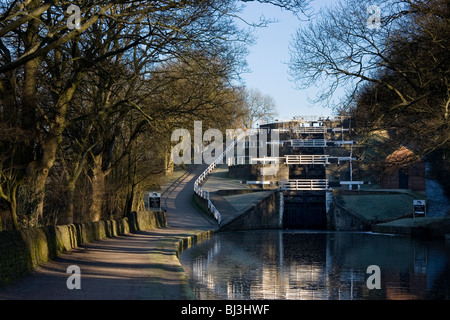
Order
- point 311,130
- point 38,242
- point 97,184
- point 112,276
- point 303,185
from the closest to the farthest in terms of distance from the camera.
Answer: point 112,276 < point 38,242 < point 97,184 < point 303,185 < point 311,130

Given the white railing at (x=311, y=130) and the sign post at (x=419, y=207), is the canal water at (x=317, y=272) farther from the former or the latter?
the white railing at (x=311, y=130)

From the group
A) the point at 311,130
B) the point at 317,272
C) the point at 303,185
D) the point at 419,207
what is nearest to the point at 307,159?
the point at 311,130

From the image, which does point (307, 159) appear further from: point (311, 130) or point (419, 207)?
point (419, 207)

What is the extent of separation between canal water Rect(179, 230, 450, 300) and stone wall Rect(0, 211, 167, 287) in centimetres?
364

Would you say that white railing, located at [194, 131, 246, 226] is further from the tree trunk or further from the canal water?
the canal water

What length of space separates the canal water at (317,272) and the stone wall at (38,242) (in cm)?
364

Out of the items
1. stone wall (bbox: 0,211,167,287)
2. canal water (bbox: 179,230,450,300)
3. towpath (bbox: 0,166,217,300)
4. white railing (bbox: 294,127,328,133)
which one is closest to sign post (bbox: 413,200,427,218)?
canal water (bbox: 179,230,450,300)

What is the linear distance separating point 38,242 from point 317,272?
25.2 feet

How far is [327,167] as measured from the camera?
2862 inches

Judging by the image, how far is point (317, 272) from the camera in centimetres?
1870

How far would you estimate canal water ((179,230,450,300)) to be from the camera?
46.6 feet

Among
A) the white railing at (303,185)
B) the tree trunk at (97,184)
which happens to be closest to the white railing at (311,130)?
the white railing at (303,185)

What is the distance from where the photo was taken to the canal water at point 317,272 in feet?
46.6
